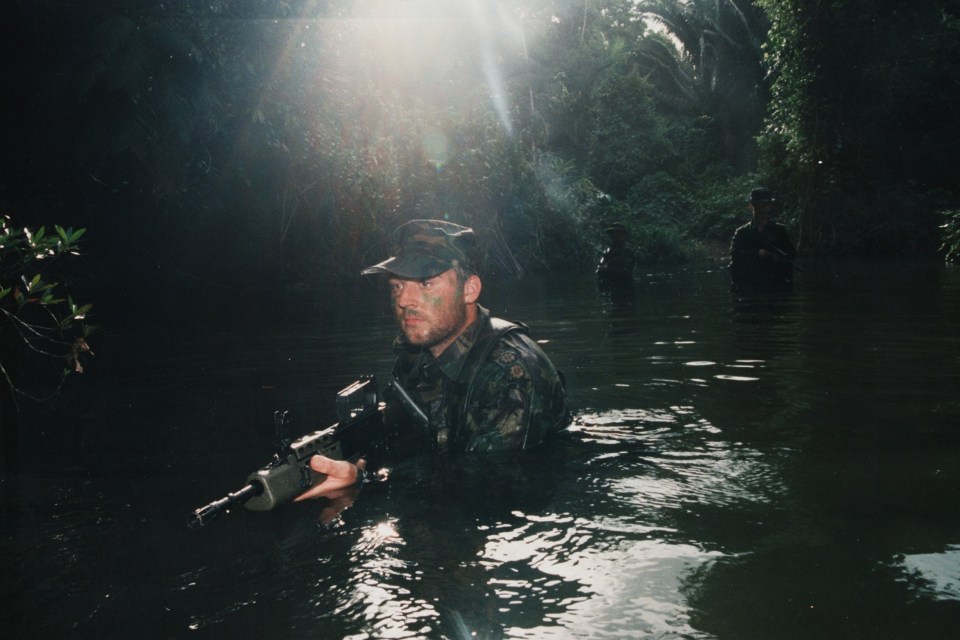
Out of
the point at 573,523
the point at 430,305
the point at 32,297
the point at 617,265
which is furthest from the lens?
the point at 617,265

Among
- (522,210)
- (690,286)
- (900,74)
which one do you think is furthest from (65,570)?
(900,74)

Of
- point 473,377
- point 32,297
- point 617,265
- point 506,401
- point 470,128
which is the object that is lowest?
point 506,401

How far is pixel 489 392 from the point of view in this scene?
4.92 m

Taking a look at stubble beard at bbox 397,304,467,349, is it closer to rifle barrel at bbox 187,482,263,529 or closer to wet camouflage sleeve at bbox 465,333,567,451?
wet camouflage sleeve at bbox 465,333,567,451

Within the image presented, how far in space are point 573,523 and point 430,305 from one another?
150 cm

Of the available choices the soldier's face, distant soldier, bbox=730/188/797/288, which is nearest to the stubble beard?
the soldier's face

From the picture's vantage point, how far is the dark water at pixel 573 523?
3.32m

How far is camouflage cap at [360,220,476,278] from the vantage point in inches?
192

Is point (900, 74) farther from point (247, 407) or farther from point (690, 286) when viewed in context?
point (247, 407)

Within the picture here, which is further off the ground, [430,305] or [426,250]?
[426,250]

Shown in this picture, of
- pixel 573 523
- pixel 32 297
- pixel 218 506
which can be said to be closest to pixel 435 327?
pixel 573 523

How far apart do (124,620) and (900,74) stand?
31.3 m

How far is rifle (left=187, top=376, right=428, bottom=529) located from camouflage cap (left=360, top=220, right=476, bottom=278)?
67 centimetres

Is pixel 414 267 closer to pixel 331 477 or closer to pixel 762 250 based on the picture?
pixel 331 477
